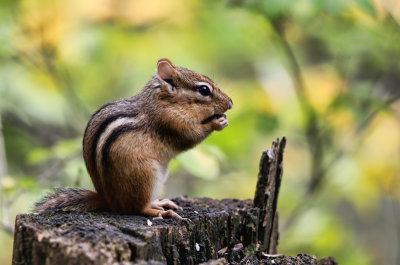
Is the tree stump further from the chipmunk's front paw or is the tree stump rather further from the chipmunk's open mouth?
the chipmunk's open mouth

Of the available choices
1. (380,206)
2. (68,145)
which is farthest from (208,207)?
(380,206)

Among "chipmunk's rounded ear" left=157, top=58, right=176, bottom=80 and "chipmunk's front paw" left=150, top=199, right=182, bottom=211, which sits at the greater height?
"chipmunk's rounded ear" left=157, top=58, right=176, bottom=80

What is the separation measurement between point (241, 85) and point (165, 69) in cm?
374

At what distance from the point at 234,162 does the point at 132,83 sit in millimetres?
2062

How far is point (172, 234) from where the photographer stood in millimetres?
2705

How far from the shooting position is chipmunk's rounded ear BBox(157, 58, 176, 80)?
369 centimetres

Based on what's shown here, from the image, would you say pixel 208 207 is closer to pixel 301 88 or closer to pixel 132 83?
pixel 301 88

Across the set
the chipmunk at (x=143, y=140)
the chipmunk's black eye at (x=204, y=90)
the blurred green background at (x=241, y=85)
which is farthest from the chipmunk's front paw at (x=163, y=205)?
the chipmunk's black eye at (x=204, y=90)

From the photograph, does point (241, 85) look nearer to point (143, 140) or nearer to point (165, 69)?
point (165, 69)

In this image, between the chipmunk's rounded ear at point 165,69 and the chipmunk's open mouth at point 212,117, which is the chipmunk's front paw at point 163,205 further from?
the chipmunk's rounded ear at point 165,69

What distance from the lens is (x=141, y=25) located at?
6.26 meters

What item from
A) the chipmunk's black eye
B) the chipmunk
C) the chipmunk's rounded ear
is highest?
the chipmunk's rounded ear

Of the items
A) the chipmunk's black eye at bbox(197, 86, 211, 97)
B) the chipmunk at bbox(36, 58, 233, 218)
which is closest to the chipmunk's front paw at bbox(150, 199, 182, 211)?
the chipmunk at bbox(36, 58, 233, 218)

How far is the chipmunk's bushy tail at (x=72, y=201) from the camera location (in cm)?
322
